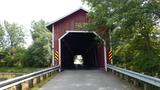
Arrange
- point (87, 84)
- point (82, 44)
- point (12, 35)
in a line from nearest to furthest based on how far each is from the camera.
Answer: point (87, 84) → point (82, 44) → point (12, 35)

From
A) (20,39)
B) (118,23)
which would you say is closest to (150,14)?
(118,23)

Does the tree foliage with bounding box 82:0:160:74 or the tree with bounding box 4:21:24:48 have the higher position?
the tree with bounding box 4:21:24:48

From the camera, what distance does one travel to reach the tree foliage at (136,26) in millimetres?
12578

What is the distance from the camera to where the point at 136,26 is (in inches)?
547

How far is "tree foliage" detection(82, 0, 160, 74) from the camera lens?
1258 centimetres

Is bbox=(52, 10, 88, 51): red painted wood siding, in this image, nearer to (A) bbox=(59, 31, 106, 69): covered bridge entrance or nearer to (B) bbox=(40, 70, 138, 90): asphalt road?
(A) bbox=(59, 31, 106, 69): covered bridge entrance

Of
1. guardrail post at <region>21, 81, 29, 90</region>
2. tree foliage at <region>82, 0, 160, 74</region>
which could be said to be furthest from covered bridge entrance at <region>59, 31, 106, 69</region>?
guardrail post at <region>21, 81, 29, 90</region>

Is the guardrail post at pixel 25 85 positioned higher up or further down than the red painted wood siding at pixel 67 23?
further down

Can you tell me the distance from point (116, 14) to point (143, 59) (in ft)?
7.44

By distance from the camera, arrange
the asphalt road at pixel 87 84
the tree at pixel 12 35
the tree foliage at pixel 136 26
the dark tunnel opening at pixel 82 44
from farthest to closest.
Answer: the tree at pixel 12 35
the dark tunnel opening at pixel 82 44
the tree foliage at pixel 136 26
the asphalt road at pixel 87 84

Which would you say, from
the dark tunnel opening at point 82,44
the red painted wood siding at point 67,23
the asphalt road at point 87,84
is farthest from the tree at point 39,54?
the asphalt road at point 87,84

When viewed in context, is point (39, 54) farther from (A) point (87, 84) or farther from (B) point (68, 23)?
(A) point (87, 84)

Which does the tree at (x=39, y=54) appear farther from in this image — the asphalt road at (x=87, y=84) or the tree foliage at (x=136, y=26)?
the asphalt road at (x=87, y=84)

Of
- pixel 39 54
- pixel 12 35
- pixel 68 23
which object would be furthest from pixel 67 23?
pixel 12 35
